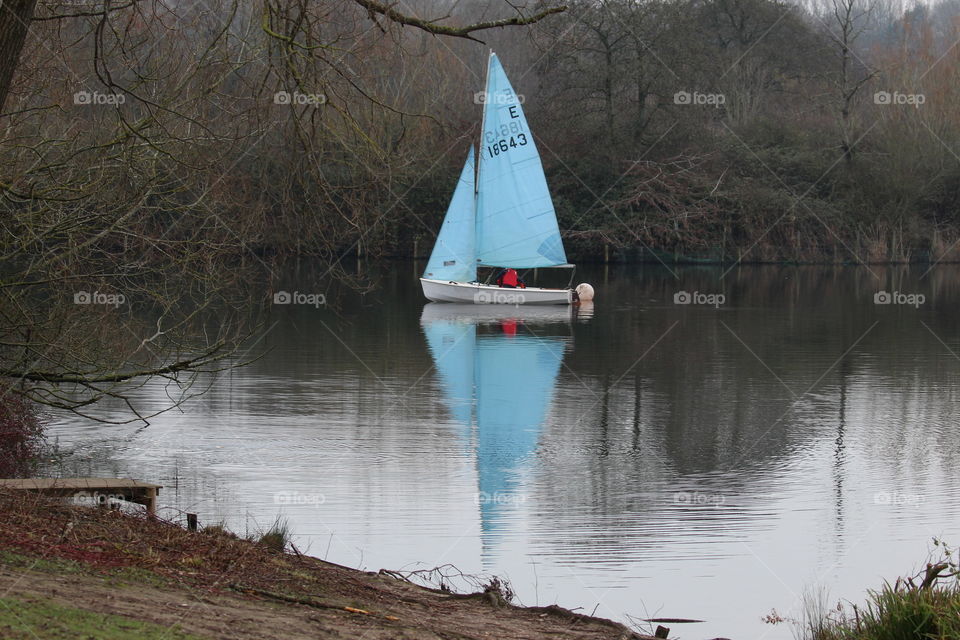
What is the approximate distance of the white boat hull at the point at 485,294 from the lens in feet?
109

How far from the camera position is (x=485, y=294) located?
33.8 metres

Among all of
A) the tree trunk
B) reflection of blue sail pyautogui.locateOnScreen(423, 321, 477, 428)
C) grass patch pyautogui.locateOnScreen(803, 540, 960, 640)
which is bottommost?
grass patch pyautogui.locateOnScreen(803, 540, 960, 640)

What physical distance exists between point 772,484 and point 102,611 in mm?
8077

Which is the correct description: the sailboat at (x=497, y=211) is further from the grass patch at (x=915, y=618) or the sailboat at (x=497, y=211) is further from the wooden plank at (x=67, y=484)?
the grass patch at (x=915, y=618)

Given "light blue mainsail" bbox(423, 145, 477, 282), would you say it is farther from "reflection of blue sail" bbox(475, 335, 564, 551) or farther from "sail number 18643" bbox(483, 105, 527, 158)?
"reflection of blue sail" bbox(475, 335, 564, 551)

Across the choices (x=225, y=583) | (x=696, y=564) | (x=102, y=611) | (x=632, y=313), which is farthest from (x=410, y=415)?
(x=632, y=313)

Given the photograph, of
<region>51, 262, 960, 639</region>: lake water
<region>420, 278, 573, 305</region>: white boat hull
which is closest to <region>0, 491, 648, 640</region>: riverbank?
<region>51, 262, 960, 639</region>: lake water

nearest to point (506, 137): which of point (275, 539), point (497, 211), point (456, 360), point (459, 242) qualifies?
point (497, 211)

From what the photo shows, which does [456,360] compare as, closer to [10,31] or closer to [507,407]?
[507,407]

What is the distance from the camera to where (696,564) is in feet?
30.9

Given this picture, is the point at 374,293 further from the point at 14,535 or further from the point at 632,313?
the point at 14,535

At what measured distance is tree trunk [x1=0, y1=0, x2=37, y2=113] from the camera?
20.9ft

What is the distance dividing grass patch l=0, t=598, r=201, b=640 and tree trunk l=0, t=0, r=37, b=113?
103 inches

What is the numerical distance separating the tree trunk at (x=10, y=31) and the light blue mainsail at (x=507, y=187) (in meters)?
27.5
